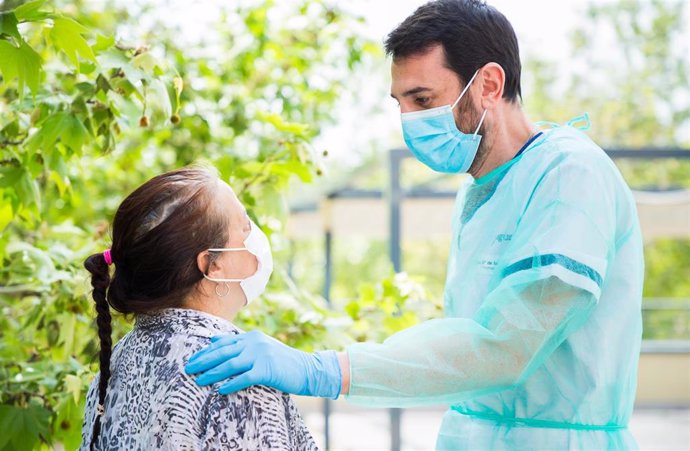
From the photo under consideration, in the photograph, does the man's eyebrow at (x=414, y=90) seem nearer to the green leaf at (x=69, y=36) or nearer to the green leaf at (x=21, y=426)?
the green leaf at (x=69, y=36)

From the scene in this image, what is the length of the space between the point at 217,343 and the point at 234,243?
0.73ft

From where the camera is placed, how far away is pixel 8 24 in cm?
162

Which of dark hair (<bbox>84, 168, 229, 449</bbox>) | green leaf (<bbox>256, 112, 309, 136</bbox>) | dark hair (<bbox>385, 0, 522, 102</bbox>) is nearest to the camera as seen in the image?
dark hair (<bbox>84, 168, 229, 449</bbox>)

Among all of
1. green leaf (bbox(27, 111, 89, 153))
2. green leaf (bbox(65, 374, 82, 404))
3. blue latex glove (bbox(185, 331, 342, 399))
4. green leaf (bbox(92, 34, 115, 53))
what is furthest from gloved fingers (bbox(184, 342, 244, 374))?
green leaf (bbox(92, 34, 115, 53))

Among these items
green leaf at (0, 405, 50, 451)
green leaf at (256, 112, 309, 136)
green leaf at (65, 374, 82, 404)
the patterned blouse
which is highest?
green leaf at (256, 112, 309, 136)

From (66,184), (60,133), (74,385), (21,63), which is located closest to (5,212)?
(66,184)

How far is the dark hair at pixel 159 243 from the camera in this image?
158cm

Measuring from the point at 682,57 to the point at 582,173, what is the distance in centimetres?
1889

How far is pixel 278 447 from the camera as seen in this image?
4.83 feet

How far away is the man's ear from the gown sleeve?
0.29m

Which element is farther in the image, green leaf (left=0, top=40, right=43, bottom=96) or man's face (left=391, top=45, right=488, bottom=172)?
man's face (left=391, top=45, right=488, bottom=172)

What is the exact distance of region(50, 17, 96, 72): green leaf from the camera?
1.74 meters

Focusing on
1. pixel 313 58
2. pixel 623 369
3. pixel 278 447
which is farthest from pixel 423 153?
pixel 313 58

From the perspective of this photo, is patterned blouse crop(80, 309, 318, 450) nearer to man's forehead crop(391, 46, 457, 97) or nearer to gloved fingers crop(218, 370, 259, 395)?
gloved fingers crop(218, 370, 259, 395)
